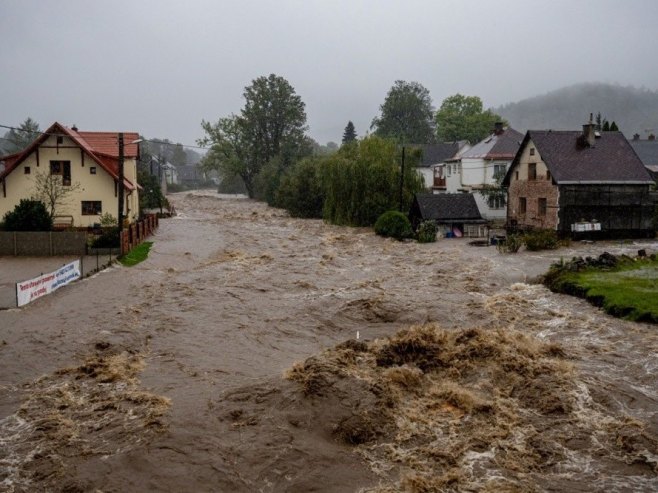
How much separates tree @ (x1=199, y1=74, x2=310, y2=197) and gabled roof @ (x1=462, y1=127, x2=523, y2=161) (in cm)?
3791

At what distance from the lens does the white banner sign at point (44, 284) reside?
66.8 ft

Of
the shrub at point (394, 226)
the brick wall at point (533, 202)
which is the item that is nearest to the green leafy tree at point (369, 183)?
the shrub at point (394, 226)

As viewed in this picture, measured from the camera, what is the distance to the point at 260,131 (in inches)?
3553

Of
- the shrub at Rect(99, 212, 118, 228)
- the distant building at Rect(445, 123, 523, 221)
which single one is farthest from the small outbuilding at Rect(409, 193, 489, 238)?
the shrub at Rect(99, 212, 118, 228)

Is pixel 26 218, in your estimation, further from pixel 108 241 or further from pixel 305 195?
pixel 305 195

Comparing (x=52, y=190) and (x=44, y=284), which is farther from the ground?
(x=52, y=190)

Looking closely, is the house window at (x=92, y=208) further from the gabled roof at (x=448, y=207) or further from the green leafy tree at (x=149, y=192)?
the gabled roof at (x=448, y=207)

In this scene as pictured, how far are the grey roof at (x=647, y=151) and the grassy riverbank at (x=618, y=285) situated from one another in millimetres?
36118

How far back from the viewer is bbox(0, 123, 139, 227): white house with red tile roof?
125 feet

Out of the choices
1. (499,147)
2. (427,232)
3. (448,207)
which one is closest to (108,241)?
(427,232)

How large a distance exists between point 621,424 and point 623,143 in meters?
35.2

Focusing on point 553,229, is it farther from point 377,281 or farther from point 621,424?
point 621,424

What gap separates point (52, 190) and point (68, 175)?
2124 mm

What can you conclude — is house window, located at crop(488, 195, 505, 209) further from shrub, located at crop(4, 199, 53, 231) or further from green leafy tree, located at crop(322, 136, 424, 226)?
shrub, located at crop(4, 199, 53, 231)
